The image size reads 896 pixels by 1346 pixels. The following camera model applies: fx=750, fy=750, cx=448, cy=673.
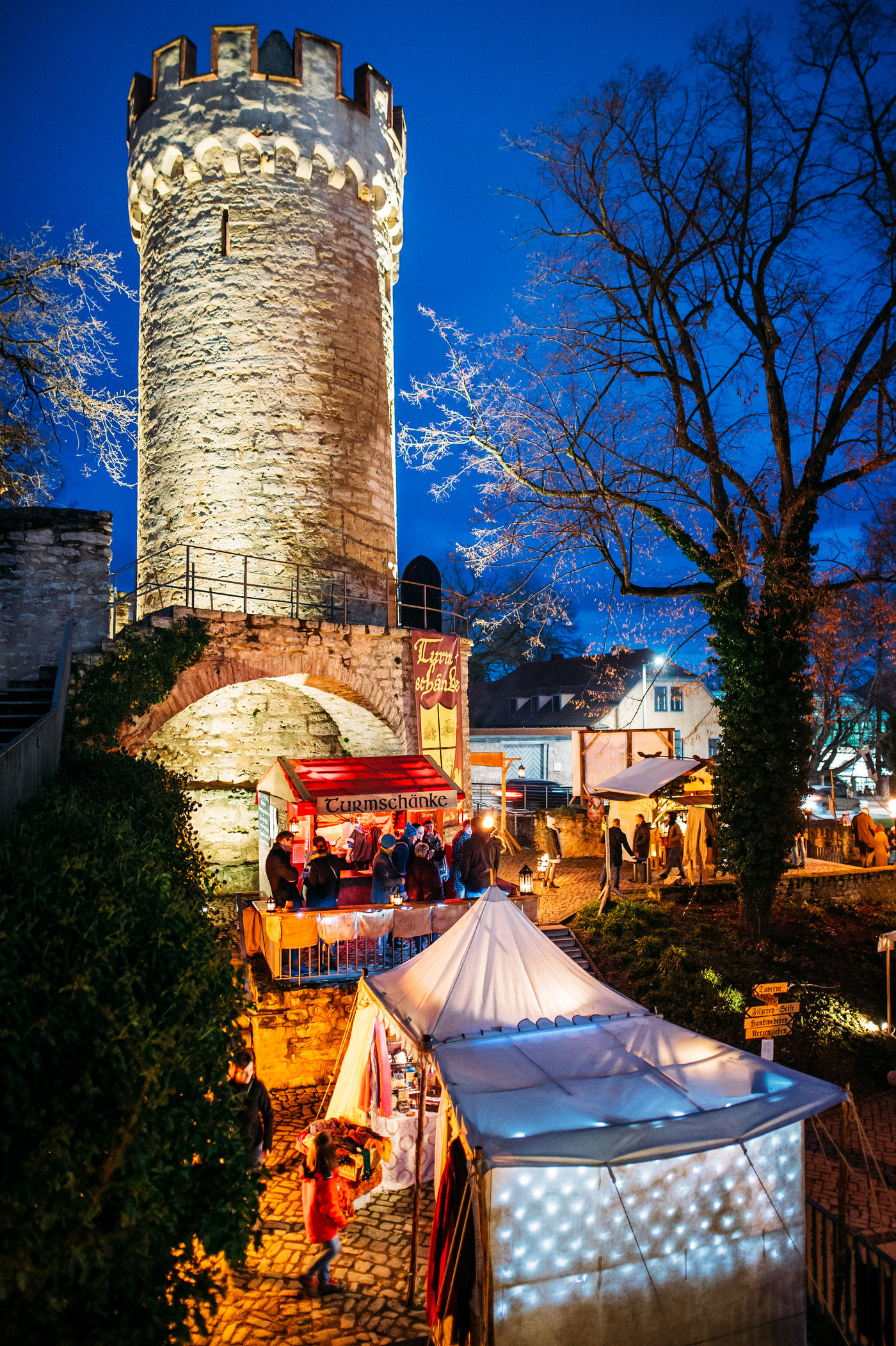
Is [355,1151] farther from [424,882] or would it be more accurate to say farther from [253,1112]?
[424,882]

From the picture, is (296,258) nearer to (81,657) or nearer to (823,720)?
(81,657)

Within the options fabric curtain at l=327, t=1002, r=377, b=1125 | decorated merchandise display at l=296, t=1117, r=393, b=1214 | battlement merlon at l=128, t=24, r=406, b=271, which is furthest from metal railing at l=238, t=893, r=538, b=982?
battlement merlon at l=128, t=24, r=406, b=271

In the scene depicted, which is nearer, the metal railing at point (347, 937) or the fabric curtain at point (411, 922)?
the metal railing at point (347, 937)

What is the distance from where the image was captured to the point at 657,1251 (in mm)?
4262

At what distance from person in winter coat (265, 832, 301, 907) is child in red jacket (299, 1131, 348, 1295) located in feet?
12.5

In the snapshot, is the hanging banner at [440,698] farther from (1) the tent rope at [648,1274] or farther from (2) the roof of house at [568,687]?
(2) the roof of house at [568,687]

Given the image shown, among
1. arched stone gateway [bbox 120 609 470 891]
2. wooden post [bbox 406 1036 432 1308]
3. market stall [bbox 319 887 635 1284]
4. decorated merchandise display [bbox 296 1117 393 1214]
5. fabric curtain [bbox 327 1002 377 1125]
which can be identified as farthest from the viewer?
arched stone gateway [bbox 120 609 470 891]

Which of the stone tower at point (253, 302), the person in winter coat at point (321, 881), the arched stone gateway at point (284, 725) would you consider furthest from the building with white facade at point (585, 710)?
the person in winter coat at point (321, 881)

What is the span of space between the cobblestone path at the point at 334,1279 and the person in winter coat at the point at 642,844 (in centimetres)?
832

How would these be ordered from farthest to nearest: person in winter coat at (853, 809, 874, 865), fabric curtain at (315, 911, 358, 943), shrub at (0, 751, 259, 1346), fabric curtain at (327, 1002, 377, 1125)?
person in winter coat at (853, 809, 874, 865), fabric curtain at (315, 911, 358, 943), fabric curtain at (327, 1002, 377, 1125), shrub at (0, 751, 259, 1346)

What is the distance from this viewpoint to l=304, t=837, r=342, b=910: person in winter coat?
921 cm

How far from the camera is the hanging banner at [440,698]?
567 inches

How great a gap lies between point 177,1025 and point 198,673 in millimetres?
8955

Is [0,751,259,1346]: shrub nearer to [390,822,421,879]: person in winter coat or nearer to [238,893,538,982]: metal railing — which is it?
[238,893,538,982]: metal railing
